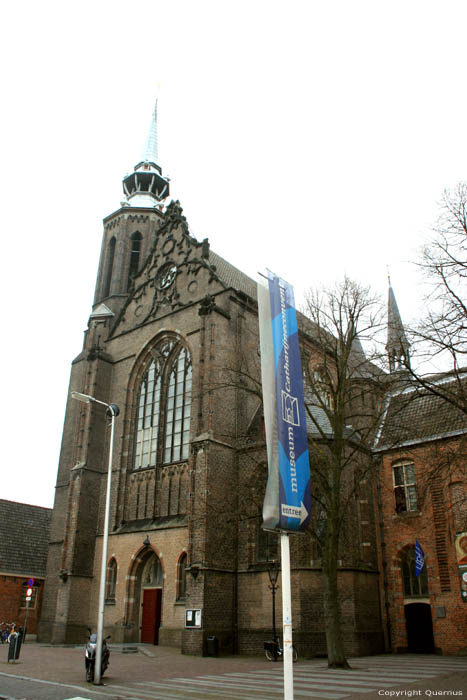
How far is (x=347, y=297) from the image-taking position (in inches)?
781

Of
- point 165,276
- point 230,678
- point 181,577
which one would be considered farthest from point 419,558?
point 165,276

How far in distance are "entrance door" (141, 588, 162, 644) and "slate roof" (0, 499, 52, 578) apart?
14.0 metres

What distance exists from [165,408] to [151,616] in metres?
9.97

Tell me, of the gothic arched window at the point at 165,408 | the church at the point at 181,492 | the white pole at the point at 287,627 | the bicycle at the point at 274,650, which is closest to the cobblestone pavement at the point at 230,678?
the bicycle at the point at 274,650

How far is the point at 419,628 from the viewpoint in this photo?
25.2 meters

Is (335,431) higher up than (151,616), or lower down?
higher up

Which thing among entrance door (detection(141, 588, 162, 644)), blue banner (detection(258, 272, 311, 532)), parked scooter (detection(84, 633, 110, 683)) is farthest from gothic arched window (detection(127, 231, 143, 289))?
blue banner (detection(258, 272, 311, 532))

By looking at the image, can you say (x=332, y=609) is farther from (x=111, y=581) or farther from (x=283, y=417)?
(x=111, y=581)

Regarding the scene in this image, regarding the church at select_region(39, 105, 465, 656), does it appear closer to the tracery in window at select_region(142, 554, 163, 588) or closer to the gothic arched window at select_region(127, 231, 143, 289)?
the tracery in window at select_region(142, 554, 163, 588)

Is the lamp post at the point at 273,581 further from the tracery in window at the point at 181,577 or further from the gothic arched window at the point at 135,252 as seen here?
the gothic arched window at the point at 135,252

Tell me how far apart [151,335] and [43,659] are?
55.7ft

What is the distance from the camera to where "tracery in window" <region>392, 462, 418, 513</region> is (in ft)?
84.3

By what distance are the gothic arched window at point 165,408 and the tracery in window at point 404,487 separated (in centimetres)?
1001

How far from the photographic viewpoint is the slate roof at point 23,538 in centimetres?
3738
